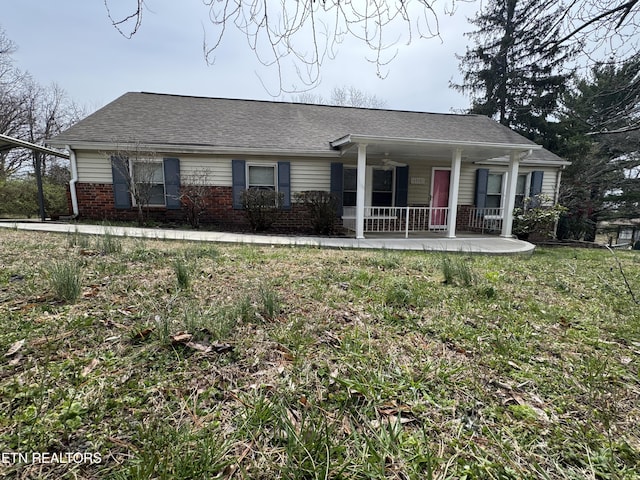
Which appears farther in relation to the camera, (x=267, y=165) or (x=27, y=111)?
(x=27, y=111)

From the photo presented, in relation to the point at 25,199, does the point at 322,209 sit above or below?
below

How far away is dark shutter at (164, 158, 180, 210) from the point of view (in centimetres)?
927

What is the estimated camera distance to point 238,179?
9.63 meters

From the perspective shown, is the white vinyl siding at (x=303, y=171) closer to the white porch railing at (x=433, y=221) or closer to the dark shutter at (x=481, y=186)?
the dark shutter at (x=481, y=186)

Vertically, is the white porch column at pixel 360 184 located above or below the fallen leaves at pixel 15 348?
above

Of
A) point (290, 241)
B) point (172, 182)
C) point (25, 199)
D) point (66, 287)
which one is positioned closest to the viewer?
point (66, 287)

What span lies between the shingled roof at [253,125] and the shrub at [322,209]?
1672mm

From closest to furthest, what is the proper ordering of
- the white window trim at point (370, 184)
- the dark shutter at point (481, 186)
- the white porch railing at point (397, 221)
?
the white porch railing at point (397, 221) < the white window trim at point (370, 184) < the dark shutter at point (481, 186)

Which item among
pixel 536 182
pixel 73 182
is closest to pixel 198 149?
pixel 73 182

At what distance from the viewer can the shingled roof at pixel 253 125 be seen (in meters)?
9.33

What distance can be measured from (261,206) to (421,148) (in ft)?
→ 15.9

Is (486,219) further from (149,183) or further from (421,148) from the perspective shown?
(149,183)

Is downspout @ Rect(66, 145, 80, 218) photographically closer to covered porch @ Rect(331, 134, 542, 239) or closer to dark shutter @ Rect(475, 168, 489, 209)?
covered porch @ Rect(331, 134, 542, 239)

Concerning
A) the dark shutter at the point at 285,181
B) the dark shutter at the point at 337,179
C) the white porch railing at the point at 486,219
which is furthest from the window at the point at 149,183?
the white porch railing at the point at 486,219
